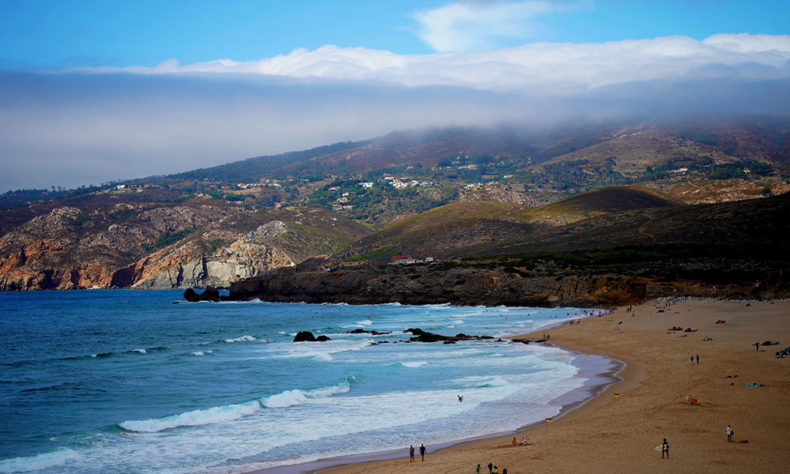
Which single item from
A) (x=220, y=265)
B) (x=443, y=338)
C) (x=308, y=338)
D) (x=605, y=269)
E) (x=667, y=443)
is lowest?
(x=220, y=265)

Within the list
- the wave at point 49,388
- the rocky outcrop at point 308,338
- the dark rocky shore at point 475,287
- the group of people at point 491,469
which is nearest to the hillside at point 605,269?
the dark rocky shore at point 475,287

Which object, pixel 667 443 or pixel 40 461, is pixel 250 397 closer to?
pixel 40 461

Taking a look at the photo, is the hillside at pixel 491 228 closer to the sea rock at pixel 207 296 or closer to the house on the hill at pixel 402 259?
the house on the hill at pixel 402 259

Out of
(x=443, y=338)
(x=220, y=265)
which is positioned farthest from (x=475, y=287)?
(x=220, y=265)

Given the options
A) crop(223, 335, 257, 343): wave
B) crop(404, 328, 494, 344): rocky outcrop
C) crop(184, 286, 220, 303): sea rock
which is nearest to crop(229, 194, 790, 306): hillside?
crop(184, 286, 220, 303): sea rock

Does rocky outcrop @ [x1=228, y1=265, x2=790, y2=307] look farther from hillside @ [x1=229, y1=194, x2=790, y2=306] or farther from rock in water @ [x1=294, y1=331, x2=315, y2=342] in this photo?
rock in water @ [x1=294, y1=331, x2=315, y2=342]

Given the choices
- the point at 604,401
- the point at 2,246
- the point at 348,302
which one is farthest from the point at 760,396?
the point at 2,246

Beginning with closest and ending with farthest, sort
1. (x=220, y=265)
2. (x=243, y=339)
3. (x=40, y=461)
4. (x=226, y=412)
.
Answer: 1. (x=40, y=461)
2. (x=226, y=412)
3. (x=243, y=339)
4. (x=220, y=265)
